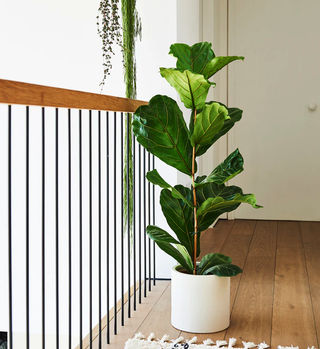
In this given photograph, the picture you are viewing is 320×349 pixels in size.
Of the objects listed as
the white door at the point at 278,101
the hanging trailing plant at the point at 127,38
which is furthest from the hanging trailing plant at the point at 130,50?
the white door at the point at 278,101

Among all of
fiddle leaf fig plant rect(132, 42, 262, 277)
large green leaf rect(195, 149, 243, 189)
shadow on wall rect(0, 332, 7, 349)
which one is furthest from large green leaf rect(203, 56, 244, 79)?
shadow on wall rect(0, 332, 7, 349)

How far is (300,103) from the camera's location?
4285 mm

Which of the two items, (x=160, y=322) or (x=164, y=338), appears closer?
(x=164, y=338)

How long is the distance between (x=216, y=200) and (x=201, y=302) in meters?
0.45

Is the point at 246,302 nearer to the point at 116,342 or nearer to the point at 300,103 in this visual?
the point at 116,342

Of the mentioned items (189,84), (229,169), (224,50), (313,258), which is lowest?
(313,258)

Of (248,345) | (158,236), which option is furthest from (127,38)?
(248,345)

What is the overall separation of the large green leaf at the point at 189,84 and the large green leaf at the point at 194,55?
0.12 meters

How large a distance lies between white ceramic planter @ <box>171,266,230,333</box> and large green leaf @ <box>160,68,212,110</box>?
2.34 feet

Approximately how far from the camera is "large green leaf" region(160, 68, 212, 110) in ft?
5.68

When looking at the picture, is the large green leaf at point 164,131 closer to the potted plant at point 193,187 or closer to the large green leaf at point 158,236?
the potted plant at point 193,187

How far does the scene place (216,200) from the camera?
182 centimetres

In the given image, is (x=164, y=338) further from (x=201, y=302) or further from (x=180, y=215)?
(x=180, y=215)

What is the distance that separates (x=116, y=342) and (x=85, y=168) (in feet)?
6.81
